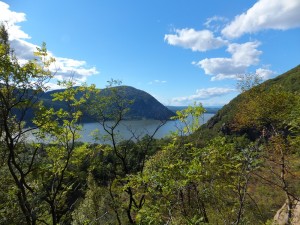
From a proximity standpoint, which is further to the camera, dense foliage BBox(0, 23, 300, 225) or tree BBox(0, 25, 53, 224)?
tree BBox(0, 25, 53, 224)

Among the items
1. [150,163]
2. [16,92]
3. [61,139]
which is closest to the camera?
[16,92]

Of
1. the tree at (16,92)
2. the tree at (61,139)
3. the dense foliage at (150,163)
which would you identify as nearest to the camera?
the dense foliage at (150,163)

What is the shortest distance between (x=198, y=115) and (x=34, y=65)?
26.0 feet

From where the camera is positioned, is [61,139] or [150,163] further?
[150,163]

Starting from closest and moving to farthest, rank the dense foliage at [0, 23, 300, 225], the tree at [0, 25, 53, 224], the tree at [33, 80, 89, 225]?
the dense foliage at [0, 23, 300, 225] → the tree at [0, 25, 53, 224] → the tree at [33, 80, 89, 225]

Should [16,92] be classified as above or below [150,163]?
above

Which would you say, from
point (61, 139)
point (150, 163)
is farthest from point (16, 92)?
point (150, 163)

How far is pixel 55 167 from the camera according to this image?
52.3 feet

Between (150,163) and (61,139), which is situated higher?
(61,139)

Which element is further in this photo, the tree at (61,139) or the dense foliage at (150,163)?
the tree at (61,139)

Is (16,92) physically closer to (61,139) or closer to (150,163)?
(61,139)

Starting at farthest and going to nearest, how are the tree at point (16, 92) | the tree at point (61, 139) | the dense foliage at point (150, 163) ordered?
the tree at point (61, 139) → the tree at point (16, 92) → the dense foliage at point (150, 163)

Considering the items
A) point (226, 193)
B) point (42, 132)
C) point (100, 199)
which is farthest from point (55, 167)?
point (100, 199)

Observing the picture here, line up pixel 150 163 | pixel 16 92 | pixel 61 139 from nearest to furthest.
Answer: pixel 16 92 → pixel 61 139 → pixel 150 163
